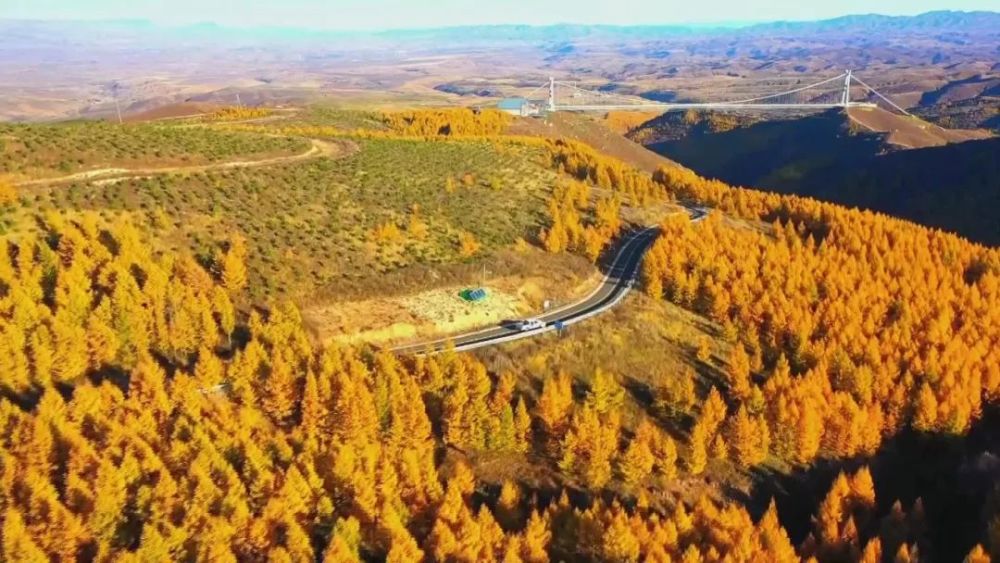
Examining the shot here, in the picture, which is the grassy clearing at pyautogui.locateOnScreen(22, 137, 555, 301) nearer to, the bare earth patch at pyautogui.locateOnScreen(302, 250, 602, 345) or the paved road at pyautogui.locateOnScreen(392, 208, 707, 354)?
the bare earth patch at pyautogui.locateOnScreen(302, 250, 602, 345)

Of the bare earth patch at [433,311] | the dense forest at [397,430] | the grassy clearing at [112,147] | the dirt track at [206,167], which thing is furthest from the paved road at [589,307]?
the grassy clearing at [112,147]

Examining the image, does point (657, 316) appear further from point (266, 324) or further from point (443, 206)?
point (266, 324)

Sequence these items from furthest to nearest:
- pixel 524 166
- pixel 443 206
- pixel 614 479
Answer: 1. pixel 524 166
2. pixel 443 206
3. pixel 614 479

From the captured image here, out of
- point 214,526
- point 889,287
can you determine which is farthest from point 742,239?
point 214,526

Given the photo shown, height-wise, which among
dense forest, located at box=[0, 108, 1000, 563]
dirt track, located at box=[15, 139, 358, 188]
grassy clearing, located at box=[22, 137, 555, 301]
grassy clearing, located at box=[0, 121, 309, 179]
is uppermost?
→ grassy clearing, located at box=[0, 121, 309, 179]

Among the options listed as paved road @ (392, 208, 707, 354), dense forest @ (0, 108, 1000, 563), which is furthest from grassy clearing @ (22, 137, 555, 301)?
paved road @ (392, 208, 707, 354)

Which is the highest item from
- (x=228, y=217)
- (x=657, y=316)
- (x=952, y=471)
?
(x=228, y=217)
